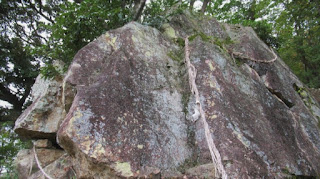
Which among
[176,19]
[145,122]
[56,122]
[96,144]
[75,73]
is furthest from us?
[176,19]

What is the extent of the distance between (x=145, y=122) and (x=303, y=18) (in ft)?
36.0

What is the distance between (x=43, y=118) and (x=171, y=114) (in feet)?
8.17

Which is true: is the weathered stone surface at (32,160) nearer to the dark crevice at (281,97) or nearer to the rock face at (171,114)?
the rock face at (171,114)

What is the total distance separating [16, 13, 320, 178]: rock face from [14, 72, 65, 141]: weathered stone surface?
2cm

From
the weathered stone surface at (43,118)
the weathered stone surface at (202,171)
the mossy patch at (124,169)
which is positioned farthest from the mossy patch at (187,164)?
the weathered stone surface at (43,118)

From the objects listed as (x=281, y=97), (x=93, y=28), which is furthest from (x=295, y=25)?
(x=93, y=28)

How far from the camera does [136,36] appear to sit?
13.3ft

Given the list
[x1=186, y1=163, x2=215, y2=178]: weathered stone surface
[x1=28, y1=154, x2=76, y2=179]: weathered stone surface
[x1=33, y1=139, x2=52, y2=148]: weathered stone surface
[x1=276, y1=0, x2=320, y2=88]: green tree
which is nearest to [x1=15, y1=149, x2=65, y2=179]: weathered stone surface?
[x1=33, y1=139, x2=52, y2=148]: weathered stone surface

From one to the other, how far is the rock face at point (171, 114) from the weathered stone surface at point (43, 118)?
2cm

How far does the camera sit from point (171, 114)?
3.25 metres

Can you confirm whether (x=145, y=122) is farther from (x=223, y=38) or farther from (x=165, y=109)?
(x=223, y=38)

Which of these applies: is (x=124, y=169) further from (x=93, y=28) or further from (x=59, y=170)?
(x=93, y=28)

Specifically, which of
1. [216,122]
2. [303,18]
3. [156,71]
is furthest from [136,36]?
[303,18]

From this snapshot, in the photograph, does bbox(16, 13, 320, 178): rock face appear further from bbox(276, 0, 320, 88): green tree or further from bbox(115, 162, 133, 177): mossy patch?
bbox(276, 0, 320, 88): green tree
